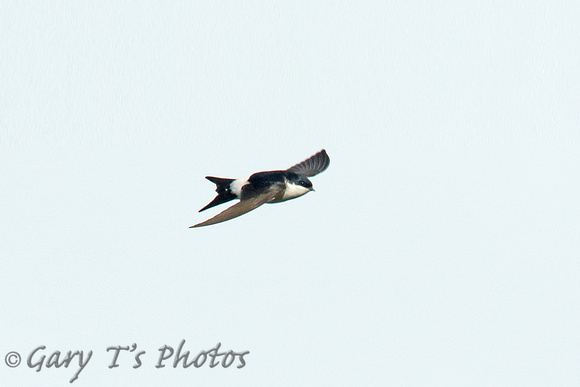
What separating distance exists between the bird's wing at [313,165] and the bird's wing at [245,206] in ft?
11.3

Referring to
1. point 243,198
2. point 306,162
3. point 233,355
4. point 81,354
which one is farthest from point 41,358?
point 306,162

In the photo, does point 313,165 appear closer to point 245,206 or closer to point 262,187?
point 262,187

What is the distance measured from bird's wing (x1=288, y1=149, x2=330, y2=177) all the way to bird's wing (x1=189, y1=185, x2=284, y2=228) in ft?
11.3

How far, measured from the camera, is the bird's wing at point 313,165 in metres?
22.3

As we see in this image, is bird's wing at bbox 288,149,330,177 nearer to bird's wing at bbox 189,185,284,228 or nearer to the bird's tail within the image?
the bird's tail

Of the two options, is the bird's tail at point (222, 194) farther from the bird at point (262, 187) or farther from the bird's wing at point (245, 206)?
the bird's wing at point (245, 206)

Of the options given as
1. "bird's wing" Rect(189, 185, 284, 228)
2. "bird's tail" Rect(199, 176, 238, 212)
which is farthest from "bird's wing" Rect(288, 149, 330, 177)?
"bird's wing" Rect(189, 185, 284, 228)

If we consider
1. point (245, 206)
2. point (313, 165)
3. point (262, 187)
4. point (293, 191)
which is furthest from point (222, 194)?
point (313, 165)

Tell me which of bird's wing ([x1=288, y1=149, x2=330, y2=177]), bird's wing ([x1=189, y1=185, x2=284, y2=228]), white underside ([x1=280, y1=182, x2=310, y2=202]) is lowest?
bird's wing ([x1=189, y1=185, x2=284, y2=228])

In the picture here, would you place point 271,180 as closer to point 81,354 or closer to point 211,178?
point 211,178

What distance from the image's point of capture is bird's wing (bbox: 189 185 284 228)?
613 inches

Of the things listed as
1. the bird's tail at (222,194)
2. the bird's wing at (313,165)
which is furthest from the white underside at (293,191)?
the bird's wing at (313,165)

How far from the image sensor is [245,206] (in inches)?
667

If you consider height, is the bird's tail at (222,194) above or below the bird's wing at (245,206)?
above
